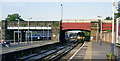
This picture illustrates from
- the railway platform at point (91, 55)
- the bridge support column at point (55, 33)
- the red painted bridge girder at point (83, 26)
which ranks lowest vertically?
the railway platform at point (91, 55)

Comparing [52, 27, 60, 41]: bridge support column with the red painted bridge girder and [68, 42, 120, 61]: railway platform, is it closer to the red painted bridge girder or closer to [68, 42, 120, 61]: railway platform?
the red painted bridge girder

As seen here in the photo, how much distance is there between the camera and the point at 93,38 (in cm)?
6638

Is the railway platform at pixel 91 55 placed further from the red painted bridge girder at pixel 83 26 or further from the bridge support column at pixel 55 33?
the bridge support column at pixel 55 33

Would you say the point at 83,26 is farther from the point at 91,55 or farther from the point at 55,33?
the point at 91,55

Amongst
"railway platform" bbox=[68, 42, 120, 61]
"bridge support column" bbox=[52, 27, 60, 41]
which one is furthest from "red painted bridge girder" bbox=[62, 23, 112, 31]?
"railway platform" bbox=[68, 42, 120, 61]

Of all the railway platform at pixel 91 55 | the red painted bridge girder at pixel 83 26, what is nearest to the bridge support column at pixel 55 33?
the red painted bridge girder at pixel 83 26

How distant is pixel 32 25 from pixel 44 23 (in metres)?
5.10

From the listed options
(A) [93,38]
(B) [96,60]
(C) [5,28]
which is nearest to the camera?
(B) [96,60]

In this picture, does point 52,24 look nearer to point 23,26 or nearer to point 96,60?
point 23,26

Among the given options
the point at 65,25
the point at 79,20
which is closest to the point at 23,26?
the point at 65,25

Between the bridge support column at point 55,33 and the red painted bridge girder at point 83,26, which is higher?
the red painted bridge girder at point 83,26

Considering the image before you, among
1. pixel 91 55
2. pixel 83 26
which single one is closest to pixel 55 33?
pixel 83 26

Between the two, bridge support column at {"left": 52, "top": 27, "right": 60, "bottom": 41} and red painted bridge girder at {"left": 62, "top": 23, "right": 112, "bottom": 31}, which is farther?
bridge support column at {"left": 52, "top": 27, "right": 60, "bottom": 41}

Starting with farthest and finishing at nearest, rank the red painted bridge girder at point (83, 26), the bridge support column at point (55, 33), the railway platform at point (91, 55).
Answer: the bridge support column at point (55, 33) → the red painted bridge girder at point (83, 26) → the railway platform at point (91, 55)
